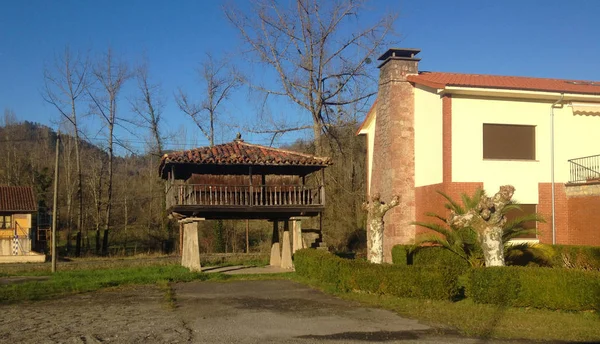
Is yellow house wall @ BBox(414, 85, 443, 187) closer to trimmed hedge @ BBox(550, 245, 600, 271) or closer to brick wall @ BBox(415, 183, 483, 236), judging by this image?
brick wall @ BBox(415, 183, 483, 236)

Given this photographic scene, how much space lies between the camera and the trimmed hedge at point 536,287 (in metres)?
11.9

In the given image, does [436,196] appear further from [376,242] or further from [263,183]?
[263,183]

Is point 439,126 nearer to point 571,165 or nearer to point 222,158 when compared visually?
point 571,165

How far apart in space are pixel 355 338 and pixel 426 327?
172 centimetres

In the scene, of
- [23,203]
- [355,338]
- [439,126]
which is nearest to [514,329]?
[355,338]

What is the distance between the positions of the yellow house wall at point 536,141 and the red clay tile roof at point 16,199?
91.9ft

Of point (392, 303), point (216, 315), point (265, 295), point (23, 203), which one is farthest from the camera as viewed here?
point (23, 203)

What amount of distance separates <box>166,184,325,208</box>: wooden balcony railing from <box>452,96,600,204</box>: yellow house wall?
5.39m

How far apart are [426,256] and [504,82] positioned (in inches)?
305

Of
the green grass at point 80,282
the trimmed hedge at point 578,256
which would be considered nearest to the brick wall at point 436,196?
the trimmed hedge at point 578,256

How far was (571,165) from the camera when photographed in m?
21.8

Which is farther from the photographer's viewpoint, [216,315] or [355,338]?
[216,315]

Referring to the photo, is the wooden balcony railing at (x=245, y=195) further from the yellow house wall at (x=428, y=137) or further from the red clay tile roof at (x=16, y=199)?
the red clay tile roof at (x=16, y=199)

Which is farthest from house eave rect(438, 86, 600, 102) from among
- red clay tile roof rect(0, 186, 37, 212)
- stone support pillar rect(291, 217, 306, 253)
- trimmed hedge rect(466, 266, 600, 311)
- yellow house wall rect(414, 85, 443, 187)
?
red clay tile roof rect(0, 186, 37, 212)
